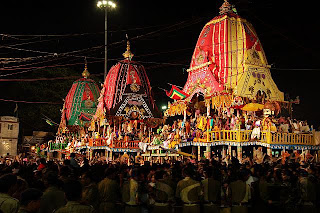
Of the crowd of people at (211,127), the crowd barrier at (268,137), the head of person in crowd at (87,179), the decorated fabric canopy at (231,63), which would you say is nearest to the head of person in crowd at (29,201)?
the head of person in crowd at (87,179)

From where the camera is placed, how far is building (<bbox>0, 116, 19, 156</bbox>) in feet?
128

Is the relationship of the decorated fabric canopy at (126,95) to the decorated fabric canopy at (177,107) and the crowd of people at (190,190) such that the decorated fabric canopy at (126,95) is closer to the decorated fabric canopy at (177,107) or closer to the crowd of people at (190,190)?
the decorated fabric canopy at (177,107)

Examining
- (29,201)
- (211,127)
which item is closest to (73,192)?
(29,201)

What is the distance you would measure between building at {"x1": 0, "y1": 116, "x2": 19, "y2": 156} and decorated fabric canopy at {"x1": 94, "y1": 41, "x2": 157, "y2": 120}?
11.5m

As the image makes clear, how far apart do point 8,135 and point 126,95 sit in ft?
49.1

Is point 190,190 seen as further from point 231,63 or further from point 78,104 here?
point 78,104

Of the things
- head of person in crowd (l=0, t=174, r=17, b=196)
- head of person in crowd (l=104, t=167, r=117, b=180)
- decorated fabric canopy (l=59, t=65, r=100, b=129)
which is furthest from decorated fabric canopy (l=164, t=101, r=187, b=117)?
Answer: head of person in crowd (l=0, t=174, r=17, b=196)

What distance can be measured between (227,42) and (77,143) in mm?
17324

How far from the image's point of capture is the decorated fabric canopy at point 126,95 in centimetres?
3192

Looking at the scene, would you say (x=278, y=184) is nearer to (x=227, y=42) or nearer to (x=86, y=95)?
(x=227, y=42)

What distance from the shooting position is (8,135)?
3947 centimetres

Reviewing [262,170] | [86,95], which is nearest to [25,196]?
[262,170]

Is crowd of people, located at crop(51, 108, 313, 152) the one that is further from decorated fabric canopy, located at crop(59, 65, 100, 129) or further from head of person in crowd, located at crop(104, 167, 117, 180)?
head of person in crowd, located at crop(104, 167, 117, 180)

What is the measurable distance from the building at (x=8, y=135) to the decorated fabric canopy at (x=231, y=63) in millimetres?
21605
